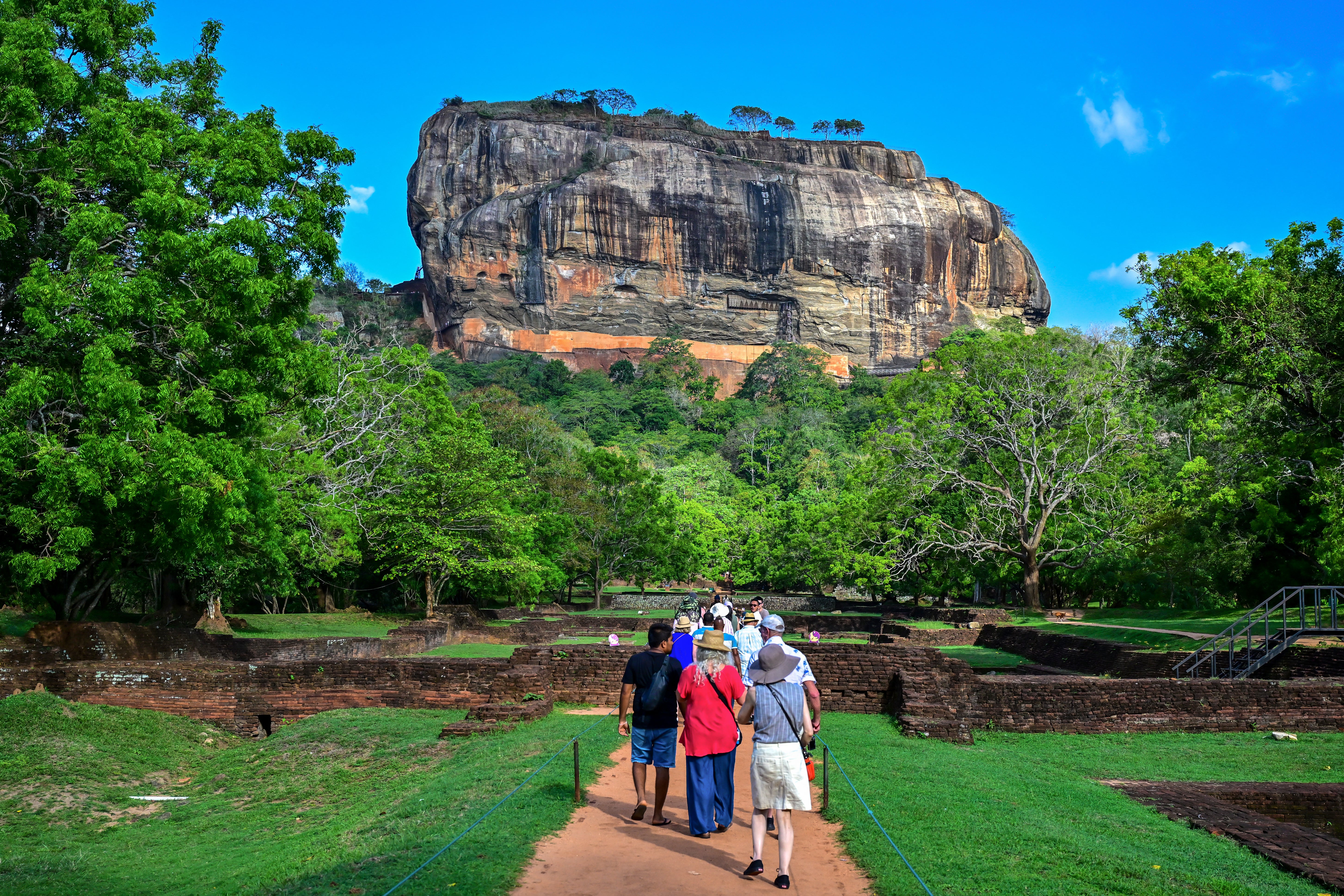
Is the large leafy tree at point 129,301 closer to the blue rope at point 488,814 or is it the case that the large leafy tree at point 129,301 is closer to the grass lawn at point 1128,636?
the blue rope at point 488,814

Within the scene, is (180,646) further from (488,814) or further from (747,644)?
(488,814)

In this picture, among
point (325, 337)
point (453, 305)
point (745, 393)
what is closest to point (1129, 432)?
point (325, 337)

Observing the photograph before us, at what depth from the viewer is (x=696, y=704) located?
6578 millimetres

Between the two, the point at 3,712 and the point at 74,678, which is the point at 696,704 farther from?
the point at 74,678

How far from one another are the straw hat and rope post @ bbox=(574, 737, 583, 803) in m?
1.25

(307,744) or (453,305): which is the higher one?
(453,305)

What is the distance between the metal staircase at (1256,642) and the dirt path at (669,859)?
9939mm

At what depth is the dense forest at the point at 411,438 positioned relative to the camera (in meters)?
13.0

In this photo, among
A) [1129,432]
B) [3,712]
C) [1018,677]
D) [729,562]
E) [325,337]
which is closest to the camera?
[3,712]

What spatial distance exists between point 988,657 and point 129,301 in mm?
17492

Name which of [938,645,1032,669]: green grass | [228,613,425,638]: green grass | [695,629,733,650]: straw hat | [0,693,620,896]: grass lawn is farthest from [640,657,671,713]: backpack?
[228,613,425,638]: green grass

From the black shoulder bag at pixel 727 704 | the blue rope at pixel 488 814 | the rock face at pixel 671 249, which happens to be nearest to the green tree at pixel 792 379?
the rock face at pixel 671 249

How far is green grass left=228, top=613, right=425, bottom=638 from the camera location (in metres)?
21.7

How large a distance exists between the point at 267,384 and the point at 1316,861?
13710mm
